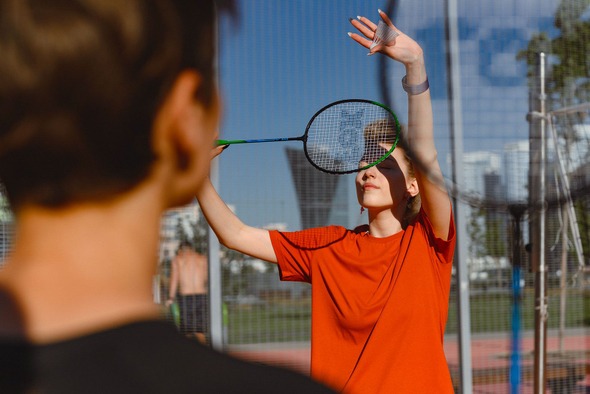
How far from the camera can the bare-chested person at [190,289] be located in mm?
3895

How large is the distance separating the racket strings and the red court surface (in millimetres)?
2103

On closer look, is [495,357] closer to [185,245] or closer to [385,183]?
[185,245]

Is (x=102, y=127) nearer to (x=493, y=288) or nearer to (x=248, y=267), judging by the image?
(x=248, y=267)

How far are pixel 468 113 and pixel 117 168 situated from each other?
4.17ft

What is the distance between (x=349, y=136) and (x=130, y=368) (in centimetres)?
161

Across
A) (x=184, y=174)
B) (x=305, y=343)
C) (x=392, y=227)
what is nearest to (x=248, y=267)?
(x=305, y=343)

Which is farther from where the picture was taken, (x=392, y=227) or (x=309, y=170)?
(x=309, y=170)

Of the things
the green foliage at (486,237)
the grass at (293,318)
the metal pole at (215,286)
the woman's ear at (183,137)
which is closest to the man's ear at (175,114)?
the woman's ear at (183,137)

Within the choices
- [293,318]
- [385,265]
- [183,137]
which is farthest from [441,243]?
[293,318]

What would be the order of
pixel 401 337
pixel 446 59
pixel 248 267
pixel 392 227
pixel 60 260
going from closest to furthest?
pixel 60 260 < pixel 446 59 < pixel 401 337 < pixel 392 227 < pixel 248 267

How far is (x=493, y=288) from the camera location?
448cm

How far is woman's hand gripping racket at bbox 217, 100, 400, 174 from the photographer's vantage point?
184 centimetres

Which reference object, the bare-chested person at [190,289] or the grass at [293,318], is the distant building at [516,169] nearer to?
the grass at [293,318]

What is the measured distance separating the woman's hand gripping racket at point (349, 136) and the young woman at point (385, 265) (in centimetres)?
7
